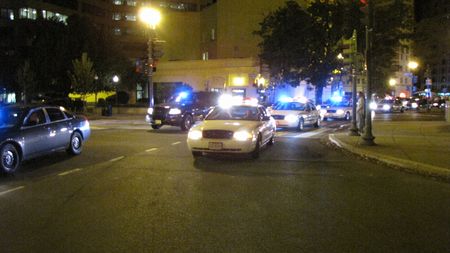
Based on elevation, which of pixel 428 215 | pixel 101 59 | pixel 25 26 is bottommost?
pixel 428 215

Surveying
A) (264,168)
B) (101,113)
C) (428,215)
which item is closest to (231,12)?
(101,113)

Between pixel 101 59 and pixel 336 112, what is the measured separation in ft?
100

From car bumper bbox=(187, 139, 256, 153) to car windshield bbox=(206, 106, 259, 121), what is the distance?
1.52m

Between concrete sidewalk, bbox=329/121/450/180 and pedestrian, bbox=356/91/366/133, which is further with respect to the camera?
pedestrian, bbox=356/91/366/133

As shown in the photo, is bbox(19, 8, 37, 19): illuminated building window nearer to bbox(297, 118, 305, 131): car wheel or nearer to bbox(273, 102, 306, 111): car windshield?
bbox(273, 102, 306, 111): car windshield

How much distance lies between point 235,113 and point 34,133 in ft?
18.2

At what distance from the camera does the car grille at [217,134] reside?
43.3ft

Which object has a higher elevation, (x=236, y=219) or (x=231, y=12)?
(x=231, y=12)

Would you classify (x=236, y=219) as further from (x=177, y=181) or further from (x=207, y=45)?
(x=207, y=45)

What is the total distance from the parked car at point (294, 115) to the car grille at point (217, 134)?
11.8 m

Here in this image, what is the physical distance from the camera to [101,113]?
43188 millimetres

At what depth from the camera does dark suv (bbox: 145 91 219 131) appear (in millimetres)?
24219

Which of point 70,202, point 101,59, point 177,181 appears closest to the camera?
point 70,202

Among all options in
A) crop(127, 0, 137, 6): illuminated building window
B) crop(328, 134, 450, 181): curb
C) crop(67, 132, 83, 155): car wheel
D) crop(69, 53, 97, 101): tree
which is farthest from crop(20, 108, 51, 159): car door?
crop(127, 0, 137, 6): illuminated building window
